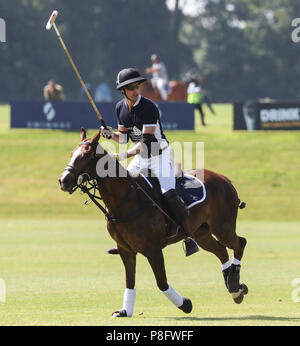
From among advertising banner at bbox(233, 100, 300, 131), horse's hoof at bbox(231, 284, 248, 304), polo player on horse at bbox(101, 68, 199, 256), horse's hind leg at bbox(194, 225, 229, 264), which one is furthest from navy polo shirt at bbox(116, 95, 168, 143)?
advertising banner at bbox(233, 100, 300, 131)

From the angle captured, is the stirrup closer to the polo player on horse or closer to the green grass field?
the polo player on horse

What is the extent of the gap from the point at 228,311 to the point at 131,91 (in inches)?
123

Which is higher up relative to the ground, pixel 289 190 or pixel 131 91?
pixel 131 91

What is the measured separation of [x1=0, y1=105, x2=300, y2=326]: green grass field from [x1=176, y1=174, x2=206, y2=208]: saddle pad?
142 centimetres

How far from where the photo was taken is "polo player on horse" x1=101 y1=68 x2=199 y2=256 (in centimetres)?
1163

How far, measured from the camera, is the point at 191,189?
12.9 m

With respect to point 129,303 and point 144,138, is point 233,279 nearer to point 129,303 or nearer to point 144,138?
point 129,303

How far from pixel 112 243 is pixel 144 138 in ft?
36.4

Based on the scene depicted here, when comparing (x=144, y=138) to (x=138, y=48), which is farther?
(x=138, y=48)

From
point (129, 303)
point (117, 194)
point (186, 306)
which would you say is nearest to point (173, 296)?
point (186, 306)

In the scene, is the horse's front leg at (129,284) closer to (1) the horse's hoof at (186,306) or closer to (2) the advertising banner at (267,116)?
(1) the horse's hoof at (186,306)

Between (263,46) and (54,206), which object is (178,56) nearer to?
(263,46)

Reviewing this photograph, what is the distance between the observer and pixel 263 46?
89000 mm
